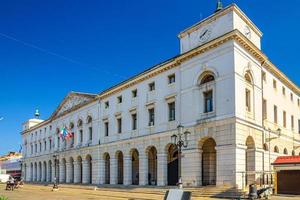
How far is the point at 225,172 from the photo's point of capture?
29281mm

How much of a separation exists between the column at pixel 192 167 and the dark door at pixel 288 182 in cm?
644

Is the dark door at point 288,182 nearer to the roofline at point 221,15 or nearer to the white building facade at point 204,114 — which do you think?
the white building facade at point 204,114

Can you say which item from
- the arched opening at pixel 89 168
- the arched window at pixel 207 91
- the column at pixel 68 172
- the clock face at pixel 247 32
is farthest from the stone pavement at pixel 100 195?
the column at pixel 68 172

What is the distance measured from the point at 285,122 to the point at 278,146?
4.86 meters

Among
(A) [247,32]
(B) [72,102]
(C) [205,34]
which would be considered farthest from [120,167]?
(A) [247,32]

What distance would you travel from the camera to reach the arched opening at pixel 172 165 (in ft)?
119

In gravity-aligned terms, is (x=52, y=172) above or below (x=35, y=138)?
below

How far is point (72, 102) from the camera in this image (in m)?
59.1

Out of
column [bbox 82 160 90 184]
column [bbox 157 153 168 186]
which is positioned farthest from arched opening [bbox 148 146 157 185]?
column [bbox 82 160 90 184]

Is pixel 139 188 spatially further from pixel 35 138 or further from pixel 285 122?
pixel 35 138

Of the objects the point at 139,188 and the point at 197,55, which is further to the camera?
the point at 139,188

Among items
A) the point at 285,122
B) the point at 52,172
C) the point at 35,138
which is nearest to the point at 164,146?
the point at 285,122

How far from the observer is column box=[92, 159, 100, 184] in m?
48.2

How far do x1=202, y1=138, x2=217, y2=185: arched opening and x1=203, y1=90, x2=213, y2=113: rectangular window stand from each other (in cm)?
276
